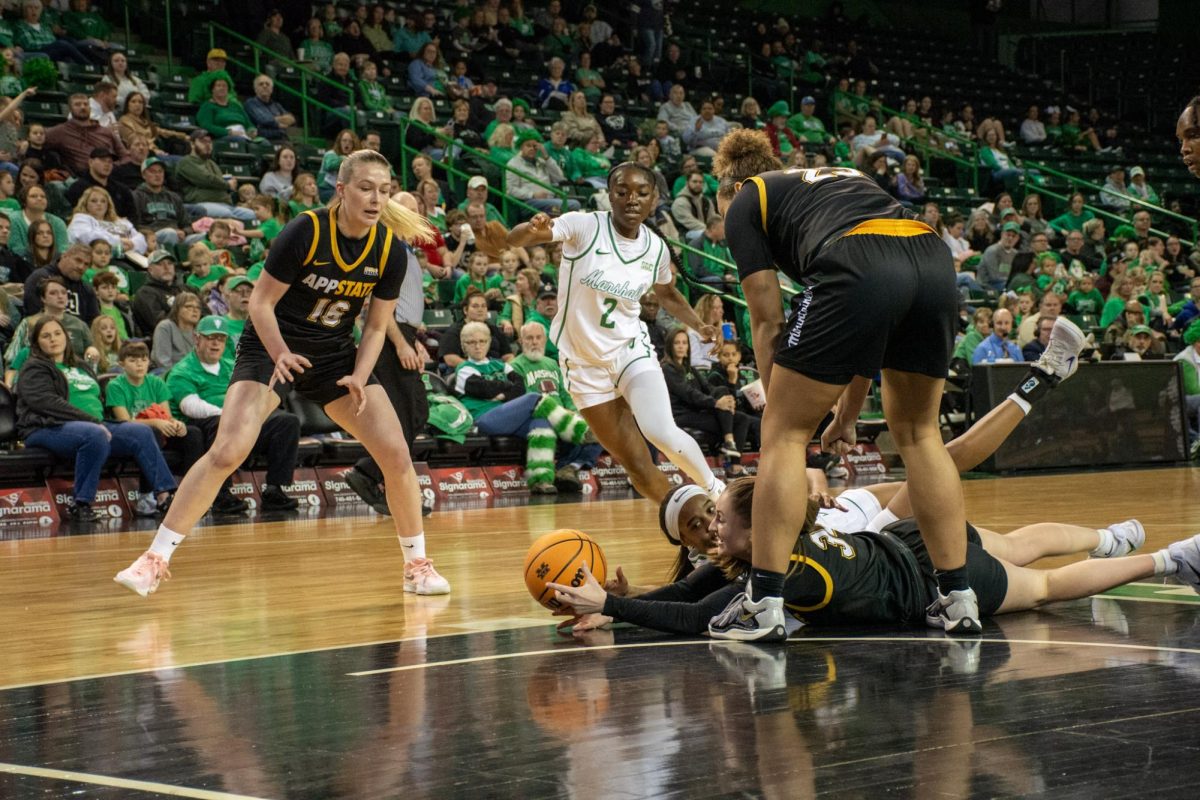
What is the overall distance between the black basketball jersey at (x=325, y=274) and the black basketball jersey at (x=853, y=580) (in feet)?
7.73

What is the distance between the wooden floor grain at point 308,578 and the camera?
5387mm

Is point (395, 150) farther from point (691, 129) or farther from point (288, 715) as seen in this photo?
point (288, 715)

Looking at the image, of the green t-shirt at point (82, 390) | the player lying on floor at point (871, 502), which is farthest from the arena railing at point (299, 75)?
the player lying on floor at point (871, 502)

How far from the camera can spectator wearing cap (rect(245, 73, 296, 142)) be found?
1691cm

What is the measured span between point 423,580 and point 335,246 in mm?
1516

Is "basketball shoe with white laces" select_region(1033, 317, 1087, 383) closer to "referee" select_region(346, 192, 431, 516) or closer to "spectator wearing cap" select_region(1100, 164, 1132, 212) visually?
"referee" select_region(346, 192, 431, 516)

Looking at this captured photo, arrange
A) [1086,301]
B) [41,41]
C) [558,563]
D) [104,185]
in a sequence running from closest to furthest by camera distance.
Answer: [558,563] < [104,185] < [41,41] < [1086,301]

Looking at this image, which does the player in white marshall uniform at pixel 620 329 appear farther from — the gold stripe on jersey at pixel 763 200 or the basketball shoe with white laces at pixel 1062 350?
Result: the gold stripe on jersey at pixel 763 200

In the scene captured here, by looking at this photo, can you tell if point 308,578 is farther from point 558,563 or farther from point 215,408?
point 215,408

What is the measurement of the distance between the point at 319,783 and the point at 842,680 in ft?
5.46

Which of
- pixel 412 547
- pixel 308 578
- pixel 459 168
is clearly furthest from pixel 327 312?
pixel 459 168

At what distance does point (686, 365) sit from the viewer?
47.5ft

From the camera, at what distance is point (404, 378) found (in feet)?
31.7

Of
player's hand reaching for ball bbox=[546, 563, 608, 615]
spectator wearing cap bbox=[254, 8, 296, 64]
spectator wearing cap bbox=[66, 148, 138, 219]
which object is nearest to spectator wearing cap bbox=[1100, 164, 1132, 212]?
spectator wearing cap bbox=[254, 8, 296, 64]
